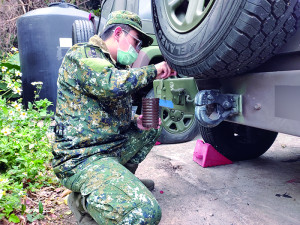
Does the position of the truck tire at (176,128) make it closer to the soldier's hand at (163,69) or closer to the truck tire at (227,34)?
the soldier's hand at (163,69)

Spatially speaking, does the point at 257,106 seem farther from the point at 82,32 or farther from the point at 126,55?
the point at 82,32

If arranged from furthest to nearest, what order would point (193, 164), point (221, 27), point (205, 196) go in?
point (193, 164) → point (205, 196) → point (221, 27)

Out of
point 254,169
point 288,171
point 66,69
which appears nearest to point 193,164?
point 254,169

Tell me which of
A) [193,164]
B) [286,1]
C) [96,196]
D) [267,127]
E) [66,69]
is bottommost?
[193,164]

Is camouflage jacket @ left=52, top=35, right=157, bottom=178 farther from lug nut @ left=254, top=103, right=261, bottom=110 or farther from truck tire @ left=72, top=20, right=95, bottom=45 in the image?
truck tire @ left=72, top=20, right=95, bottom=45

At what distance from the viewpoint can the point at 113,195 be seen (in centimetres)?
129

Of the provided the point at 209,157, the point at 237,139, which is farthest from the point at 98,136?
the point at 237,139

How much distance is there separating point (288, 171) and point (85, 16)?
161 inches

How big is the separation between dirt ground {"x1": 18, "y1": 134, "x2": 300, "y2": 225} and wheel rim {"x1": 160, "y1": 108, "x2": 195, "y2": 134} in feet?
1.75

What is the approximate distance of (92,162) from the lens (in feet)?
4.92

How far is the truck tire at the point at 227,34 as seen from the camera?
3.57 feet

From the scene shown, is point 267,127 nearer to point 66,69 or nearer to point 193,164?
point 66,69

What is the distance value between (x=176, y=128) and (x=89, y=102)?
1933 mm

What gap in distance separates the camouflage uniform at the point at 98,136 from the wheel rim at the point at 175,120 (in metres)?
1.55
